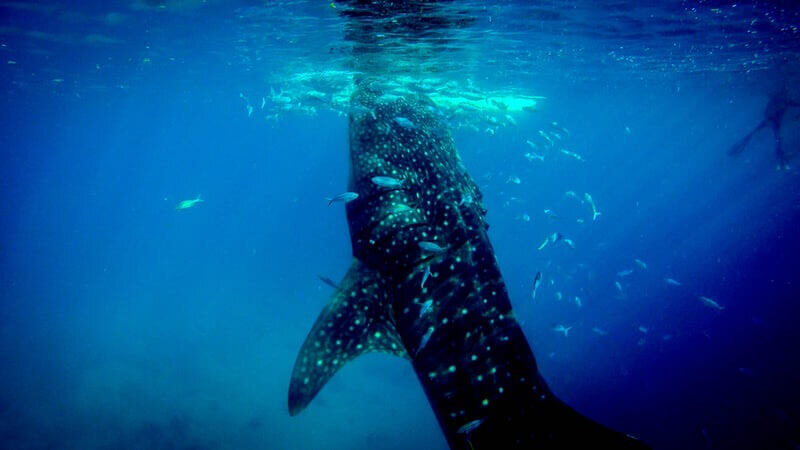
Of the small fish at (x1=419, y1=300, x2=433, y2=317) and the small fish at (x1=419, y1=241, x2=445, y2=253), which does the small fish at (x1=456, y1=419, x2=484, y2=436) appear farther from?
the small fish at (x1=419, y1=241, x2=445, y2=253)

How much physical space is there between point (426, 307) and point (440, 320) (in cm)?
12

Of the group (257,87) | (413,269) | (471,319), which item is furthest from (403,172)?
(257,87)

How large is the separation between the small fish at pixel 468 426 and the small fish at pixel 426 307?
2.29 feet

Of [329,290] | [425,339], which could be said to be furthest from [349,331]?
[329,290]

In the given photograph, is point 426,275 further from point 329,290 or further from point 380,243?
point 329,290

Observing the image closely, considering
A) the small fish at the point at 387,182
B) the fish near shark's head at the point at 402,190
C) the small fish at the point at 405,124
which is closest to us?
the fish near shark's head at the point at 402,190

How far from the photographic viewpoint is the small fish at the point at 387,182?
10.4ft

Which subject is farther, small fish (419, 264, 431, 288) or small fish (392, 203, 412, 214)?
small fish (392, 203, 412, 214)

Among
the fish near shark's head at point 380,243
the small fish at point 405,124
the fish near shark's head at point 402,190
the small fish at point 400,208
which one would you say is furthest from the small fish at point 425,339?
the small fish at point 405,124

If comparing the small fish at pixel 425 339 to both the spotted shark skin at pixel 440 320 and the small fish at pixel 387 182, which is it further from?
the small fish at pixel 387 182

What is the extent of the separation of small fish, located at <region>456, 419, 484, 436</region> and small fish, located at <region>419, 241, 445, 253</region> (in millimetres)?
1104

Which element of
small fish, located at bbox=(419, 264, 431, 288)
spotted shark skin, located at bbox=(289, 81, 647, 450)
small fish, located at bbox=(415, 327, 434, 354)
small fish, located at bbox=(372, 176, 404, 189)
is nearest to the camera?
spotted shark skin, located at bbox=(289, 81, 647, 450)

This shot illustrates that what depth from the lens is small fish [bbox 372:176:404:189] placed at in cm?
318

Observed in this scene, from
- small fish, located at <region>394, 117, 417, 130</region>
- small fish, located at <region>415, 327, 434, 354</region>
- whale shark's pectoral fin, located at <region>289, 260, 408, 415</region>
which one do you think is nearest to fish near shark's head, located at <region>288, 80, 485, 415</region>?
whale shark's pectoral fin, located at <region>289, 260, 408, 415</region>
